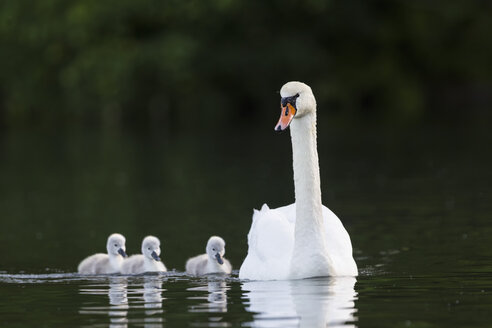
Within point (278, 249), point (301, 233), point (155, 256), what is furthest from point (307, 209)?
point (155, 256)

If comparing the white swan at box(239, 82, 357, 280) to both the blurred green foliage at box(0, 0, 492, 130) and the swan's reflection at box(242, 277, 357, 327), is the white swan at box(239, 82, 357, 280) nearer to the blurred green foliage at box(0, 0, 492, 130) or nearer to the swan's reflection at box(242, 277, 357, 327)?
the swan's reflection at box(242, 277, 357, 327)

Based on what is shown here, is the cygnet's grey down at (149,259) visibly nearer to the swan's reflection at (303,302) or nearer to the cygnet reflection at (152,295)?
the cygnet reflection at (152,295)

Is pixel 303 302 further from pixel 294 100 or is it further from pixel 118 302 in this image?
pixel 294 100

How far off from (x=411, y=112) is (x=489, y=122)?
6.94 meters

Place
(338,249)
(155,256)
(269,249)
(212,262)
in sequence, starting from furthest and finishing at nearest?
(155,256), (212,262), (338,249), (269,249)

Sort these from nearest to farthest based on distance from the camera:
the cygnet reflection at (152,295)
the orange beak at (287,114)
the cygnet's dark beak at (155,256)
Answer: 1. the cygnet reflection at (152,295)
2. the orange beak at (287,114)
3. the cygnet's dark beak at (155,256)

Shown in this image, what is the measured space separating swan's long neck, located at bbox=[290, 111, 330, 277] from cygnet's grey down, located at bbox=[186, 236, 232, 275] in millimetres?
1905

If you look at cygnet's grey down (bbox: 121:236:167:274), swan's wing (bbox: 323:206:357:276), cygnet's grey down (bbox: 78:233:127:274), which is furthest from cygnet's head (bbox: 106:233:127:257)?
swan's wing (bbox: 323:206:357:276)

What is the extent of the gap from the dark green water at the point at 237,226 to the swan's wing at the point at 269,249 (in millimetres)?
172

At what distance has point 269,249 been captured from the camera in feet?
35.8

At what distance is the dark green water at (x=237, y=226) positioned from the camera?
923 cm

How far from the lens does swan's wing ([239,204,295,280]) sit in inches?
420

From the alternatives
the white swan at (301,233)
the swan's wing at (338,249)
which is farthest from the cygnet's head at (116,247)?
the swan's wing at (338,249)

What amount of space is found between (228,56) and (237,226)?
1175 inches
